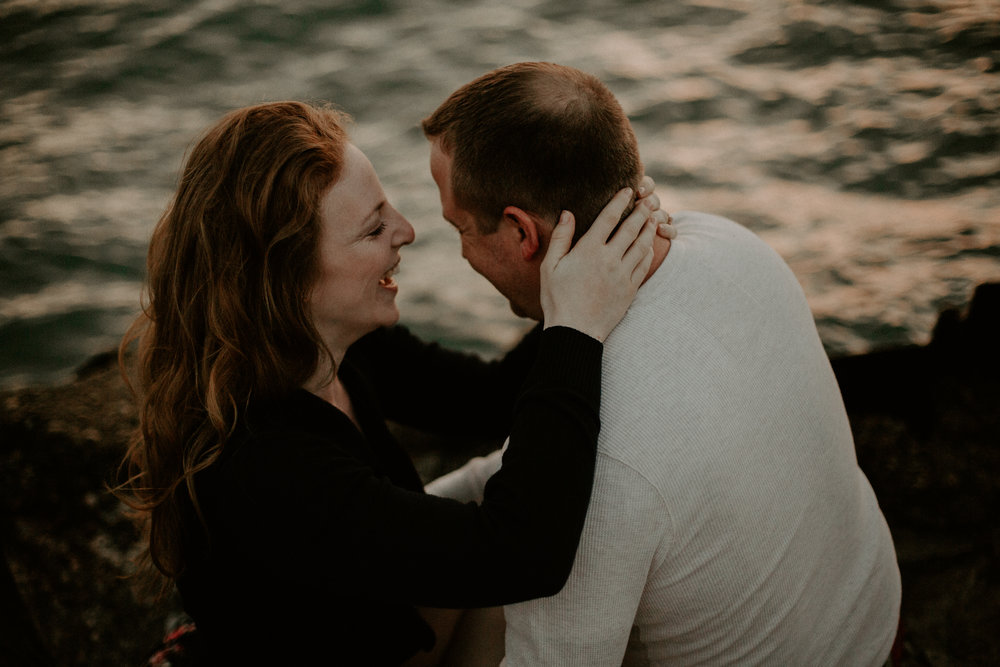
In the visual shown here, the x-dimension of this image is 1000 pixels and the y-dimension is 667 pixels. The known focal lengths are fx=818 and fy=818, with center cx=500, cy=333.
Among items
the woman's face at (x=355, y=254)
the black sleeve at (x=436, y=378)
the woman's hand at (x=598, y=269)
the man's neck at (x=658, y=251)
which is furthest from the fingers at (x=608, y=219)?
the black sleeve at (x=436, y=378)

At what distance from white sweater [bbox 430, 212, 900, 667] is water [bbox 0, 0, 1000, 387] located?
8.63ft

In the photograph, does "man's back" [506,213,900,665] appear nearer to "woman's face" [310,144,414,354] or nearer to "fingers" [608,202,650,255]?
"fingers" [608,202,650,255]

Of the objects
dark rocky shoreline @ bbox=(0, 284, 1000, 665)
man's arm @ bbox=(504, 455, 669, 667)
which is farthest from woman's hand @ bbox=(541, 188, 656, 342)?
dark rocky shoreline @ bbox=(0, 284, 1000, 665)

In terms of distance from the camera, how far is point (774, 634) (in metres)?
1.89

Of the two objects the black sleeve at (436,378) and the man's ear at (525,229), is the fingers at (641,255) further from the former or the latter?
the black sleeve at (436,378)

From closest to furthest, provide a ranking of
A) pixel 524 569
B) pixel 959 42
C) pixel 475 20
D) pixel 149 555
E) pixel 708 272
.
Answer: pixel 524 569, pixel 708 272, pixel 149 555, pixel 959 42, pixel 475 20

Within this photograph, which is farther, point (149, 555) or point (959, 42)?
point (959, 42)

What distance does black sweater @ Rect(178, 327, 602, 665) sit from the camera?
1693 mm

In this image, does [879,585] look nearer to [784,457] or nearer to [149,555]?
[784,457]

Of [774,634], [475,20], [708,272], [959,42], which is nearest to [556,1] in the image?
[475,20]

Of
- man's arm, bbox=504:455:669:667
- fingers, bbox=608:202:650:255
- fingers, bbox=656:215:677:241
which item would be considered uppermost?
fingers, bbox=608:202:650:255

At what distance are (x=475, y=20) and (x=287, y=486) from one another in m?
7.21

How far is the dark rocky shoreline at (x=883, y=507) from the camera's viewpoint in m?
2.94

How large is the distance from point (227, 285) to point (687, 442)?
1.24 m
